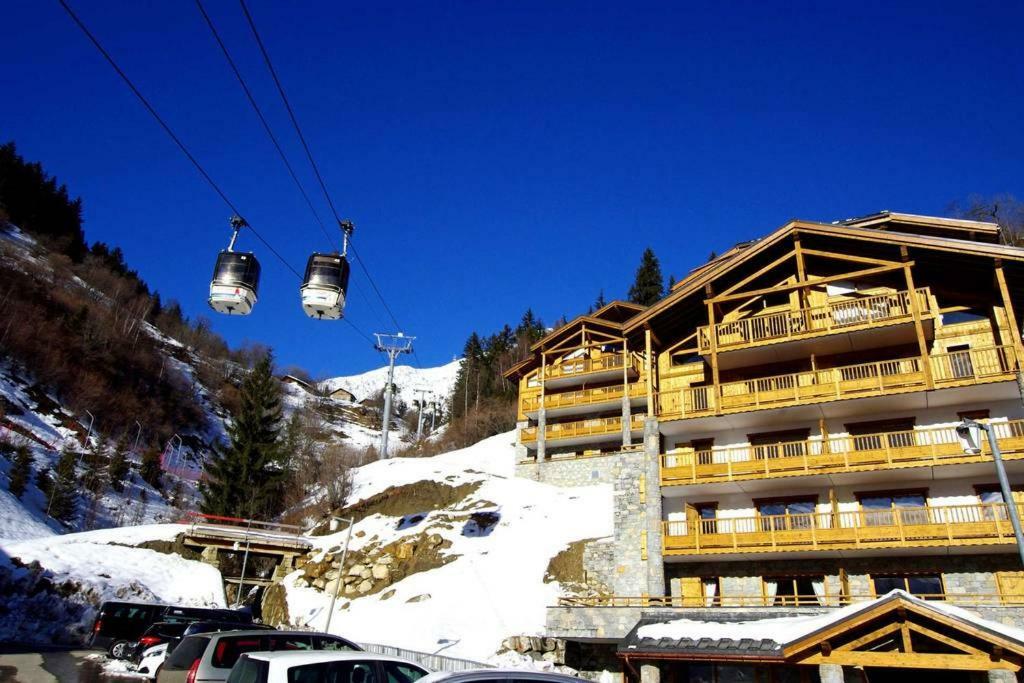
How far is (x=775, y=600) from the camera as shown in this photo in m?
24.0

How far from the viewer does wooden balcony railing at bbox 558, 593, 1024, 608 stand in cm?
2073

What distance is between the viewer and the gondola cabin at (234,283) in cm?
1427

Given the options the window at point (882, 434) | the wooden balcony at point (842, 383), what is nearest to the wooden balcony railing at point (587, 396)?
the wooden balcony at point (842, 383)

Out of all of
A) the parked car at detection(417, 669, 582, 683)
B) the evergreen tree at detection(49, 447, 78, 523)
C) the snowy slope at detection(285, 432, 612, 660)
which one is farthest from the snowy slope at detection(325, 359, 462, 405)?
the parked car at detection(417, 669, 582, 683)

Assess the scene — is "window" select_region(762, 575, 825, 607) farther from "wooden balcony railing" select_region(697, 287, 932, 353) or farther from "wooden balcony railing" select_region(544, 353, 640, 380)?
"wooden balcony railing" select_region(544, 353, 640, 380)

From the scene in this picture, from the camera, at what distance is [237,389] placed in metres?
101

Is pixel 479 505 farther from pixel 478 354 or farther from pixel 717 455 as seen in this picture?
pixel 478 354

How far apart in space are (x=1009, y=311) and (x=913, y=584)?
9.91m

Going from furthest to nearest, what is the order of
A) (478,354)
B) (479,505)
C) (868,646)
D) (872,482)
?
(478,354) → (479,505) → (872,482) → (868,646)

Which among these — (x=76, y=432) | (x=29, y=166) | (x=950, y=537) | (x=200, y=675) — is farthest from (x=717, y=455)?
(x=29, y=166)

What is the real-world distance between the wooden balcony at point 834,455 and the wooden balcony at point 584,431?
14588 mm

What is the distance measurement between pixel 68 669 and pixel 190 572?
52.3 ft

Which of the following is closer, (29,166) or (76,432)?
(76,432)

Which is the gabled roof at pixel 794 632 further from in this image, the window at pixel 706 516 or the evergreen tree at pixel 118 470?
the evergreen tree at pixel 118 470
